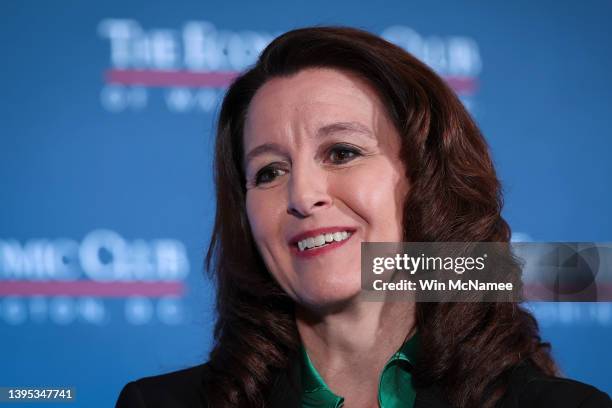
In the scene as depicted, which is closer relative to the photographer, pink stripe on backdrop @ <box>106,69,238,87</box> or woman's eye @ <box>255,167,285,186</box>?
woman's eye @ <box>255,167,285,186</box>

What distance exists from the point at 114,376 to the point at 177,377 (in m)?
0.67

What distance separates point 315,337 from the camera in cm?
130

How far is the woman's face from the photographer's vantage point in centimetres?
120

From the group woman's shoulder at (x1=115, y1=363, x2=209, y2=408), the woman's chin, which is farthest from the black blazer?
the woman's chin

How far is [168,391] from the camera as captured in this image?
52.6 inches

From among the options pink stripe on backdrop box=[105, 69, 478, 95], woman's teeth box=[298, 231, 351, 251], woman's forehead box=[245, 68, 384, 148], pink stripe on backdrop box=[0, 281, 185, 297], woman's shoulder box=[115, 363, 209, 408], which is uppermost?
pink stripe on backdrop box=[105, 69, 478, 95]

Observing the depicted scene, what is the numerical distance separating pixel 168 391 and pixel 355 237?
0.44 m

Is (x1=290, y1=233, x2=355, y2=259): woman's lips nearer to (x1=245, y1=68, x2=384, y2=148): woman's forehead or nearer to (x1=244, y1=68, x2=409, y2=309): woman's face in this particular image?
(x1=244, y1=68, x2=409, y2=309): woman's face

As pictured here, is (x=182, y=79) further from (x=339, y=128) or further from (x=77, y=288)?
(x=339, y=128)

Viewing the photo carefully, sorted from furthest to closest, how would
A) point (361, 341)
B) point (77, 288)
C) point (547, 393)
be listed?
point (77, 288) < point (361, 341) < point (547, 393)

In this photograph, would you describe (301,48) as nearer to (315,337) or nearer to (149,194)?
(315,337)

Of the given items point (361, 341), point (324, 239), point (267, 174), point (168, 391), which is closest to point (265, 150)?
point (267, 174)

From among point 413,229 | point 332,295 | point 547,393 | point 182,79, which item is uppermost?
point 182,79

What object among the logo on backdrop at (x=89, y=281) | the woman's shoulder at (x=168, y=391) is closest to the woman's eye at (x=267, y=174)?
the woman's shoulder at (x=168, y=391)
